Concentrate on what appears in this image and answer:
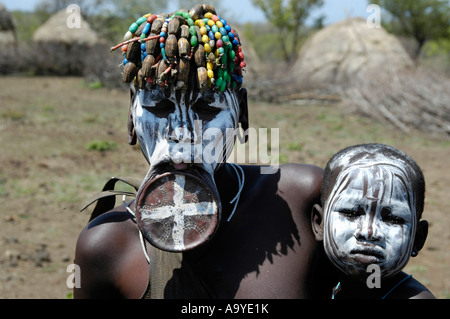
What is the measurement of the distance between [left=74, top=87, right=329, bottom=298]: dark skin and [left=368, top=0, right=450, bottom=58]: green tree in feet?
78.9

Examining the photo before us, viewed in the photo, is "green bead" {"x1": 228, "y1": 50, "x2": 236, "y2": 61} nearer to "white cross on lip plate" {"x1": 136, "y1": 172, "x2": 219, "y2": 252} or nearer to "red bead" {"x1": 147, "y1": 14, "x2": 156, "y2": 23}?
"red bead" {"x1": 147, "y1": 14, "x2": 156, "y2": 23}

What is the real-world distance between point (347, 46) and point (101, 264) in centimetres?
1544

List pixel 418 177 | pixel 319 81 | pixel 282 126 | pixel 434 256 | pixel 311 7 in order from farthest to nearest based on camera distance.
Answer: pixel 311 7, pixel 319 81, pixel 282 126, pixel 434 256, pixel 418 177

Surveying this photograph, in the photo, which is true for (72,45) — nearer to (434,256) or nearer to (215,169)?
(434,256)

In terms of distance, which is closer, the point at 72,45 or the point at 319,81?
the point at 319,81

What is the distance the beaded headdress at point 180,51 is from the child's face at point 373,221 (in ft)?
1.80

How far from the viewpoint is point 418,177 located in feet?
5.43

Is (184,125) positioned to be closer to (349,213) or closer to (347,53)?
(349,213)

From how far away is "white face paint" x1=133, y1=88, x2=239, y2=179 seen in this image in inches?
64.3

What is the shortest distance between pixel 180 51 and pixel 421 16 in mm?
25974

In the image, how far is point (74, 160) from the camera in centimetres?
695
